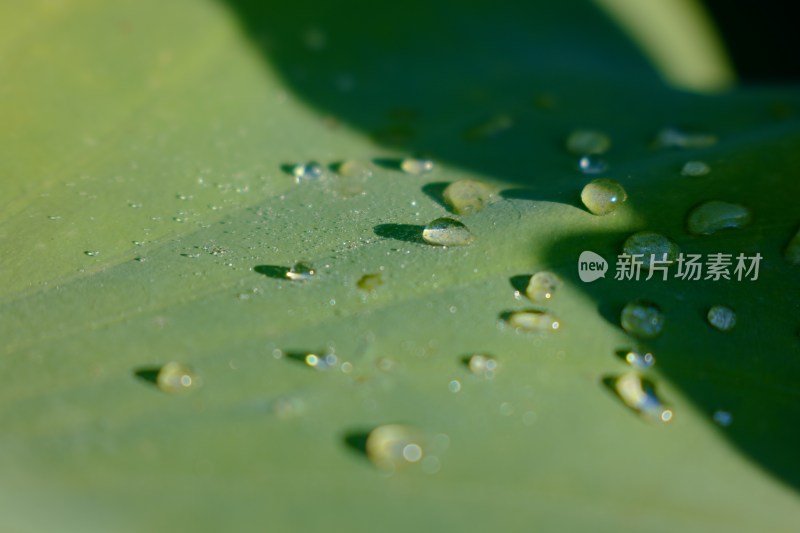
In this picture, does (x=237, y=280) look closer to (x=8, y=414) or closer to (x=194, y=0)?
(x=8, y=414)

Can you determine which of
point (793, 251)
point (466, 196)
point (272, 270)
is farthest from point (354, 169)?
point (793, 251)

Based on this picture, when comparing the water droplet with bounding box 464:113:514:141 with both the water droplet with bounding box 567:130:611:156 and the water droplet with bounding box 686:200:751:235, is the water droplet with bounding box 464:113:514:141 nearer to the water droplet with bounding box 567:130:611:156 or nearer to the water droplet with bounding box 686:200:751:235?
the water droplet with bounding box 567:130:611:156

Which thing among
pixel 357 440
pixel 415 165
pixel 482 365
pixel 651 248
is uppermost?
pixel 415 165

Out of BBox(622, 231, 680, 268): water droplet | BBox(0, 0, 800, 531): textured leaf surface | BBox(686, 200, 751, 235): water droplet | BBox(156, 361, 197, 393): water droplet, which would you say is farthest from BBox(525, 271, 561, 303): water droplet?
BBox(156, 361, 197, 393): water droplet

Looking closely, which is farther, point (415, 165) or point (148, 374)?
point (415, 165)

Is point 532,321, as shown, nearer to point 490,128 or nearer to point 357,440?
point 357,440

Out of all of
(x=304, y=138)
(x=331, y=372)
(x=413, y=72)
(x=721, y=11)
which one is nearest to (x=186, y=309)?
(x=331, y=372)
